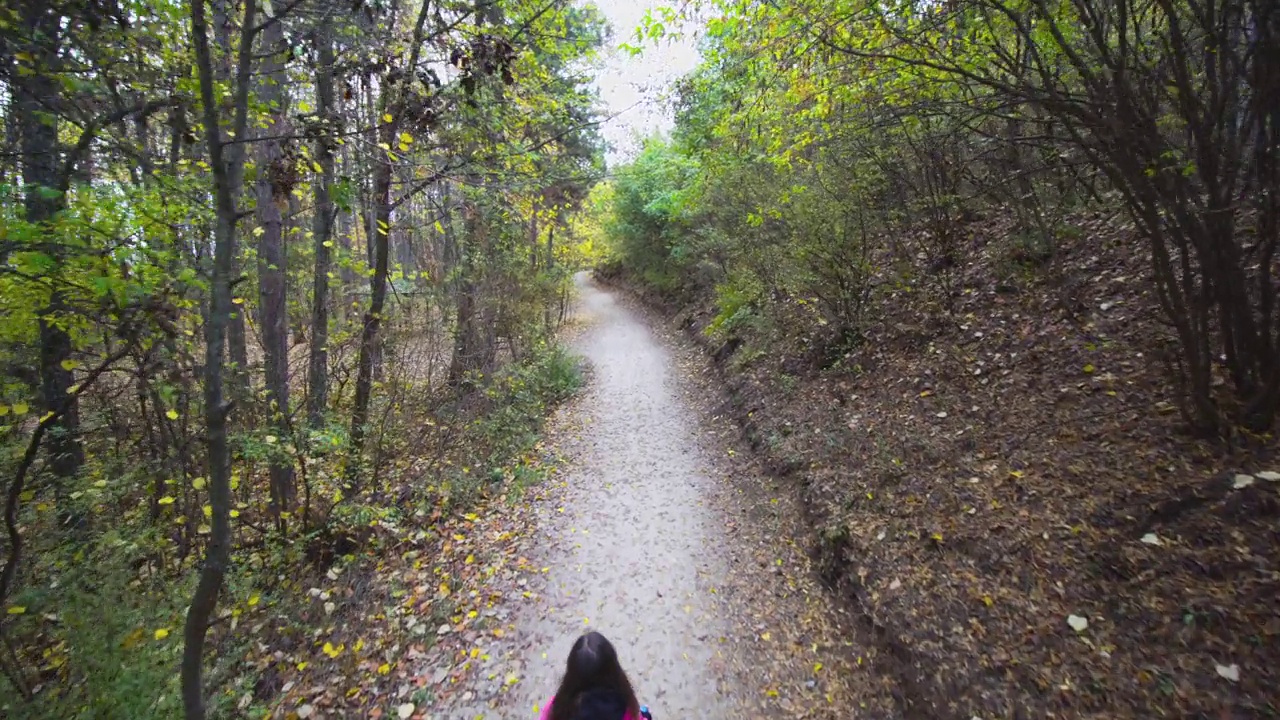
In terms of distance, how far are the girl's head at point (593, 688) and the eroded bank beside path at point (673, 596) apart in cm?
170

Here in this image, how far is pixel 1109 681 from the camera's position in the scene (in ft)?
9.34

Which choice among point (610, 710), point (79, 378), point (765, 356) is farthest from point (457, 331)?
point (610, 710)

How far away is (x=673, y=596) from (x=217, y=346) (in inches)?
164

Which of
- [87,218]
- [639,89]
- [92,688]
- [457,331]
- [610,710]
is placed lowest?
[92,688]

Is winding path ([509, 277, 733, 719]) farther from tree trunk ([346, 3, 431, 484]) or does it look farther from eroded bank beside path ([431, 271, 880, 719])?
tree trunk ([346, 3, 431, 484])

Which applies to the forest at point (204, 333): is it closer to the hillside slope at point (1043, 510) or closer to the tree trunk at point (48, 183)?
the tree trunk at point (48, 183)

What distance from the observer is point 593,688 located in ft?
8.47

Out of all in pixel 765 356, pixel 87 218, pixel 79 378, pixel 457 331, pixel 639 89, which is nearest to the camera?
pixel 87 218

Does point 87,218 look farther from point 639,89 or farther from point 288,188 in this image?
point 639,89

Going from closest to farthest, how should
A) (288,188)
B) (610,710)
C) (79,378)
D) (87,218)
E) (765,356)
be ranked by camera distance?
(610,710) < (87,218) < (288,188) < (79,378) < (765,356)

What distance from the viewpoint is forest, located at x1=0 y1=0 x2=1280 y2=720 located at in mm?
3088

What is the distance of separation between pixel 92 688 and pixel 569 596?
329 cm

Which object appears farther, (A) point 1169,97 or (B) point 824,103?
(B) point 824,103

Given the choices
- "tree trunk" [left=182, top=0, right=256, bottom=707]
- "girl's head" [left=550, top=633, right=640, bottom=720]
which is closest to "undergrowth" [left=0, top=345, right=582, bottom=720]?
"tree trunk" [left=182, top=0, right=256, bottom=707]
